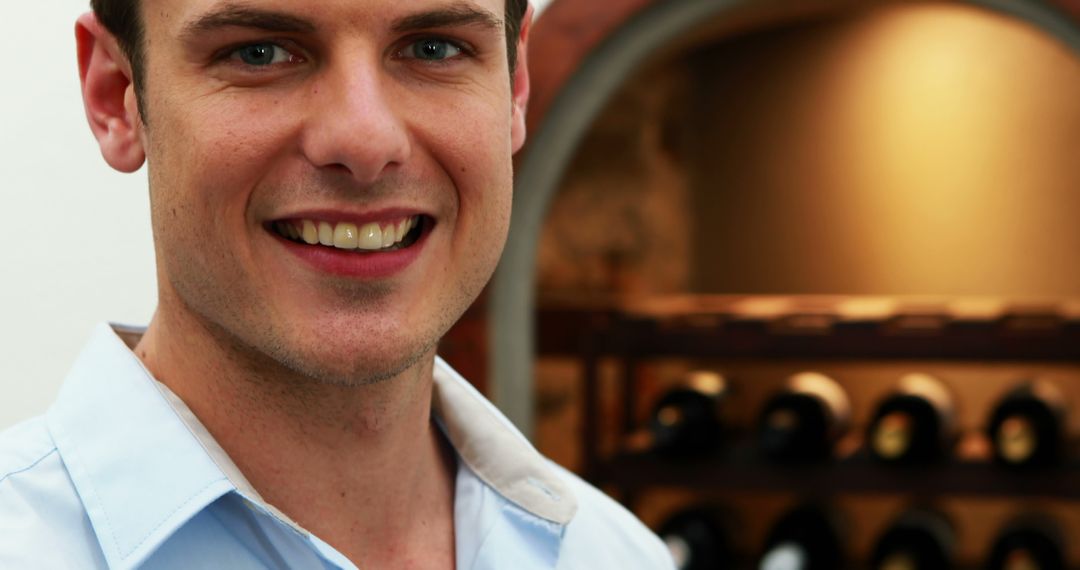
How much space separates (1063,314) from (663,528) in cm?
109

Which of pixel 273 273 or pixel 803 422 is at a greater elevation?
pixel 273 273

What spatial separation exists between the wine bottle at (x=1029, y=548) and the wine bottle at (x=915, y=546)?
110 millimetres

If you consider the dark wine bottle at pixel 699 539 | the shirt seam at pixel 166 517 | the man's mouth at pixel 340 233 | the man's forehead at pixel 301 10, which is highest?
the man's forehead at pixel 301 10

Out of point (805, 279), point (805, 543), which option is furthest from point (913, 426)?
point (805, 279)

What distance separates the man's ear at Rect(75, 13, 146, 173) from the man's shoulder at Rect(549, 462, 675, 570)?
21.6 inches

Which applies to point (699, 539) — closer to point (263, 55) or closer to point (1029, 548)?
point (1029, 548)

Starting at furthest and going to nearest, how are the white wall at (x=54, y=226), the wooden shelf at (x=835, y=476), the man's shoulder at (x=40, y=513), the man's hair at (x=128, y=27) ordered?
the wooden shelf at (x=835, y=476)
the white wall at (x=54, y=226)
the man's hair at (x=128, y=27)
the man's shoulder at (x=40, y=513)

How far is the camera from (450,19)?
1.05 metres

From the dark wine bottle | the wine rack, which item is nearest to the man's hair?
the wine rack

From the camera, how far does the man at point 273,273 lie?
983 millimetres

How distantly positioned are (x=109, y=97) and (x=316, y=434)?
335 millimetres

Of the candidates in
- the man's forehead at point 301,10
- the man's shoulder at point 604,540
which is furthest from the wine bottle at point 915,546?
the man's forehead at point 301,10

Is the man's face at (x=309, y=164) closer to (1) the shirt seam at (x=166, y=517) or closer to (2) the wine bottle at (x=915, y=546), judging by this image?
(1) the shirt seam at (x=166, y=517)

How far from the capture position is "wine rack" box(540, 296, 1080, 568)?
295cm
